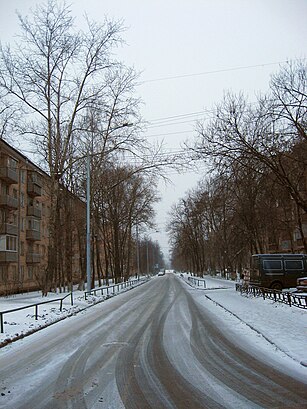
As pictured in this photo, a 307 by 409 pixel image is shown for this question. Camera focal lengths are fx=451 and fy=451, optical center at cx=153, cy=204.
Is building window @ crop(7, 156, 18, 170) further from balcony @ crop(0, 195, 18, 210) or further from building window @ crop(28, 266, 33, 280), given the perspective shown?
building window @ crop(28, 266, 33, 280)

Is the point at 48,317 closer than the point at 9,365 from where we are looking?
No

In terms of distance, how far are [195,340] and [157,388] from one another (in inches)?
187

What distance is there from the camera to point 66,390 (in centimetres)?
665

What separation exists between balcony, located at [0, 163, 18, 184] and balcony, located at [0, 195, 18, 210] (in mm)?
1706

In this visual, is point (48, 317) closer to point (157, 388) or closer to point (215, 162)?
point (215, 162)

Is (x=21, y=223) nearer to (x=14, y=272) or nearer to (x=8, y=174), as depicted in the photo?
(x=14, y=272)

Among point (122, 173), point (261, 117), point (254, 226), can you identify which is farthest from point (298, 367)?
point (122, 173)

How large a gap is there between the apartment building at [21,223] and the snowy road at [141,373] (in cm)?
2608

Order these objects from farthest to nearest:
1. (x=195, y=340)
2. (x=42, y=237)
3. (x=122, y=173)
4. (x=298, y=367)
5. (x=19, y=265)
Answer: (x=42, y=237) < (x=19, y=265) < (x=122, y=173) < (x=195, y=340) < (x=298, y=367)

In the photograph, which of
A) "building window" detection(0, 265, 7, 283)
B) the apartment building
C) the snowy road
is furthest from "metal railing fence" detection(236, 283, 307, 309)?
"building window" detection(0, 265, 7, 283)

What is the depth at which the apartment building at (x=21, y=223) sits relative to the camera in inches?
1625

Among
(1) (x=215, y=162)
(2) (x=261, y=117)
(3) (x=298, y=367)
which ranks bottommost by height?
(3) (x=298, y=367)

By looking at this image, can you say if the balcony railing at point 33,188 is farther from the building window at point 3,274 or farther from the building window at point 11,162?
the building window at point 3,274

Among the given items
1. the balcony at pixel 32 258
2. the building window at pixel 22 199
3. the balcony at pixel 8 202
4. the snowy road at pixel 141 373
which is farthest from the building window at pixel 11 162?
the snowy road at pixel 141 373
